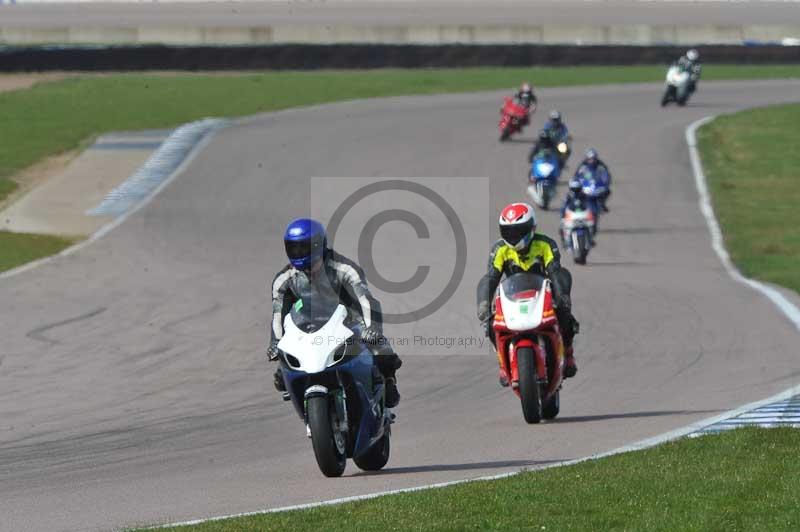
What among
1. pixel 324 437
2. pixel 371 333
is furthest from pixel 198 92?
pixel 324 437

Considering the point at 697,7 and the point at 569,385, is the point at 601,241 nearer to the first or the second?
the point at 569,385

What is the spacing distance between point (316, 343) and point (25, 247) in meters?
14.9

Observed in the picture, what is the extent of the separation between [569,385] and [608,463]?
4.71 meters

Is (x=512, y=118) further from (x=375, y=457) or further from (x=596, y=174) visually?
(x=375, y=457)

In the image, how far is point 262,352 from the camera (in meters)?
16.0

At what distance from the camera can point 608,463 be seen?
9578 millimetres

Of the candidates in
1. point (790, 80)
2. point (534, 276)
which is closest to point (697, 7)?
point (790, 80)

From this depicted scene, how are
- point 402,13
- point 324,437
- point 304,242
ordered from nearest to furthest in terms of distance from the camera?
point 324,437
point 304,242
point 402,13

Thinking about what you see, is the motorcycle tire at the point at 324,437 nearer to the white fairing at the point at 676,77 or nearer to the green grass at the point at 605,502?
the green grass at the point at 605,502

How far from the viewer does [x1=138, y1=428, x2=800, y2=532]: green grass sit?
25.3 ft

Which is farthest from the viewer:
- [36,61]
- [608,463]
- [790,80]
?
[790,80]

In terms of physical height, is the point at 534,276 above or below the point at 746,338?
above

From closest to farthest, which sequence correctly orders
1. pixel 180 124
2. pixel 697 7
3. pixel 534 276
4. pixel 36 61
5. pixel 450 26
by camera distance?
pixel 534 276 → pixel 180 124 → pixel 36 61 → pixel 450 26 → pixel 697 7

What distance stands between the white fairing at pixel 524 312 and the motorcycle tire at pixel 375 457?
199cm
